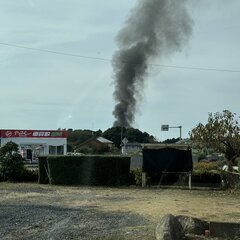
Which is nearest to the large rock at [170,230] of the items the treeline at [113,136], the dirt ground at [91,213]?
the dirt ground at [91,213]

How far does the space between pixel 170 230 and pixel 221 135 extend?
17.2 m

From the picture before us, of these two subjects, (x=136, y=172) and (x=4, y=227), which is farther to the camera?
(x=136, y=172)

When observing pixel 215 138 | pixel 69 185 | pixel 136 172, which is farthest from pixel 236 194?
pixel 69 185

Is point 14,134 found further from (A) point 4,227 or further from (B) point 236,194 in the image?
(A) point 4,227

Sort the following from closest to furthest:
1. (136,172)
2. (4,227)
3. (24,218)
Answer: (4,227), (24,218), (136,172)

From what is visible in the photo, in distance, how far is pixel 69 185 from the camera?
2714cm

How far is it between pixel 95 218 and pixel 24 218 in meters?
1.85

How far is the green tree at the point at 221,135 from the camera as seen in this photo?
26.4 metres

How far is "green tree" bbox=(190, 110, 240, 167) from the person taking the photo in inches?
1040

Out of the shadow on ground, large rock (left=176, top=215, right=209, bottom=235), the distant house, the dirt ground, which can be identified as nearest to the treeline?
the distant house

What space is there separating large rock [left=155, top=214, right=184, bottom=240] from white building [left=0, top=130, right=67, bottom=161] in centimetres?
5408

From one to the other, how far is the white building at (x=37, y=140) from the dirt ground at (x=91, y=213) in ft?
144

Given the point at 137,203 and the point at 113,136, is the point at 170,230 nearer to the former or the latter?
the point at 137,203

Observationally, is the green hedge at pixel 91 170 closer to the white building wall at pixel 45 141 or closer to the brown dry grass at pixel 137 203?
the brown dry grass at pixel 137 203
